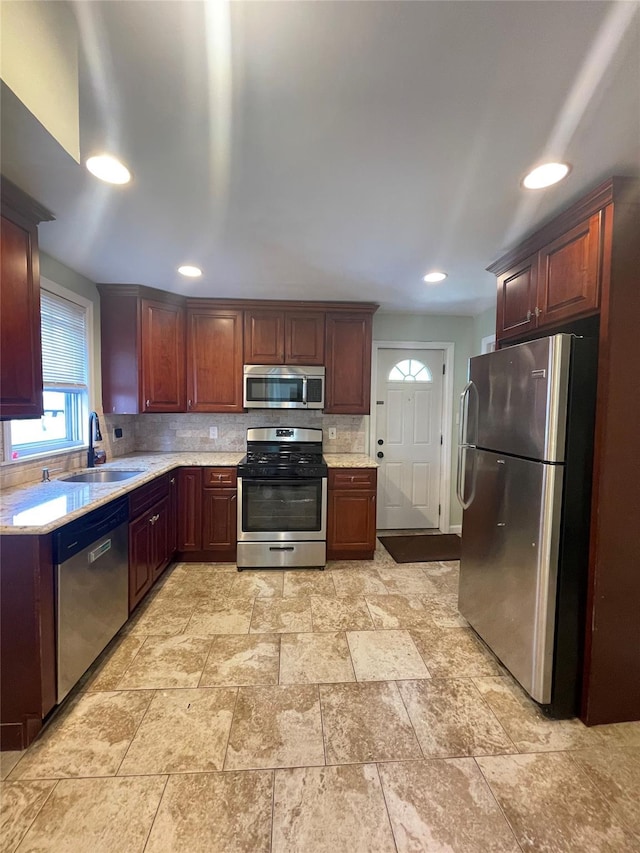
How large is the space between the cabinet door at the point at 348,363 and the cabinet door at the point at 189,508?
1.37 metres

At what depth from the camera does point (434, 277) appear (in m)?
2.74

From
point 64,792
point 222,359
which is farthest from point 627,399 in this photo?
point 222,359

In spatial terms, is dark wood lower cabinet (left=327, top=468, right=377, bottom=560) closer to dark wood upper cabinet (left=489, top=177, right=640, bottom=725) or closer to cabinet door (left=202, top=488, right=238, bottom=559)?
cabinet door (left=202, top=488, right=238, bottom=559)

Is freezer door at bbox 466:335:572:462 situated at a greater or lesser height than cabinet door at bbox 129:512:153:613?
greater

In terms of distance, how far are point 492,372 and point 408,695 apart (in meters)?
1.71

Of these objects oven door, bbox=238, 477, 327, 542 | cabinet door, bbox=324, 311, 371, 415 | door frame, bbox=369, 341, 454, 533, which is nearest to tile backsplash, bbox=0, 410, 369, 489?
door frame, bbox=369, 341, 454, 533

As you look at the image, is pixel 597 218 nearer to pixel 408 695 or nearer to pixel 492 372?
pixel 492 372

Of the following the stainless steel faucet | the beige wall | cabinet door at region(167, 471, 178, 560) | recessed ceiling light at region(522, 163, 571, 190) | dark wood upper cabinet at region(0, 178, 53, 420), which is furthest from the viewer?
cabinet door at region(167, 471, 178, 560)

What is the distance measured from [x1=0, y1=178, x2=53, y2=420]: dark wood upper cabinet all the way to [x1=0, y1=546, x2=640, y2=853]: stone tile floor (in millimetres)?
1477

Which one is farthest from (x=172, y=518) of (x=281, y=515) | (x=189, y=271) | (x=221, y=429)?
(x=189, y=271)

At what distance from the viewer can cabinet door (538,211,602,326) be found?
1.56m

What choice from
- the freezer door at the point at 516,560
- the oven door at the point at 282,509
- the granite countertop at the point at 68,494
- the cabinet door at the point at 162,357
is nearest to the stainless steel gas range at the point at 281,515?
the oven door at the point at 282,509

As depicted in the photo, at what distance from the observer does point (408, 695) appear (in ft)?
5.85

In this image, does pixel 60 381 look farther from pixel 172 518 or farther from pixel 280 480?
pixel 280 480
